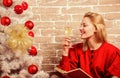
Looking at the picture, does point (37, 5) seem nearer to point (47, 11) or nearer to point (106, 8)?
point (47, 11)

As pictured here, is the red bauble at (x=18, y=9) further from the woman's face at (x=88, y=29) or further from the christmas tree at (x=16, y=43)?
the woman's face at (x=88, y=29)

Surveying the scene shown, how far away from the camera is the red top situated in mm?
2252

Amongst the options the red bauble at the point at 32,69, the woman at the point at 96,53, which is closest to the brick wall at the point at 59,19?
the woman at the point at 96,53

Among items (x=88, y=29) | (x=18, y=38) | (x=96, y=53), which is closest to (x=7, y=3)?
(x=18, y=38)

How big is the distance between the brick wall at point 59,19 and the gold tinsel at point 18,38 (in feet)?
1.72

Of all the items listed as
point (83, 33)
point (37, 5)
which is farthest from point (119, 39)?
point (37, 5)

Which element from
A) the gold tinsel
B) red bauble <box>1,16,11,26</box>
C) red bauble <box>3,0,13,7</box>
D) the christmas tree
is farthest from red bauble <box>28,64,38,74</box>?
red bauble <box>3,0,13,7</box>

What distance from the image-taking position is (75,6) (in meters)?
2.65

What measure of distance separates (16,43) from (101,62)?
30.4 inches

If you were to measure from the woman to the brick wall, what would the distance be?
0.32m

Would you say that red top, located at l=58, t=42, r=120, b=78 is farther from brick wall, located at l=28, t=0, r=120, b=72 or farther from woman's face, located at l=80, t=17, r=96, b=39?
brick wall, located at l=28, t=0, r=120, b=72

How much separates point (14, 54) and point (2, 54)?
11 cm

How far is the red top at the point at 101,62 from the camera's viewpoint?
7.39 ft

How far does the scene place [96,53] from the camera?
2322mm
